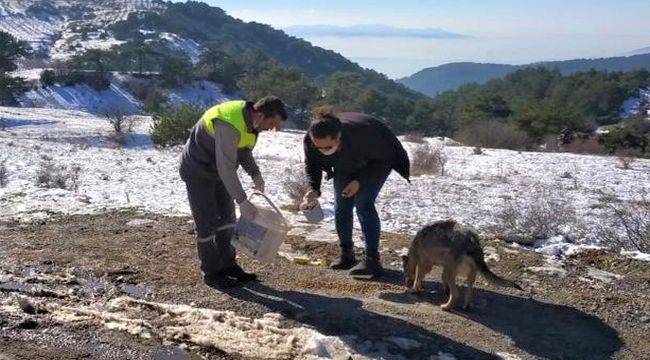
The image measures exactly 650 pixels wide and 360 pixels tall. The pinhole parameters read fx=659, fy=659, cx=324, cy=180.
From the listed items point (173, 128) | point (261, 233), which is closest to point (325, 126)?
point (261, 233)

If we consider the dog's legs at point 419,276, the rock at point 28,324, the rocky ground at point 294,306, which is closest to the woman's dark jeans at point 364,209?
the rocky ground at point 294,306

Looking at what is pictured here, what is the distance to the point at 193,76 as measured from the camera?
2434 inches

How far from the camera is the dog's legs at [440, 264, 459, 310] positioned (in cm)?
537

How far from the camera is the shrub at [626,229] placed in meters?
8.87

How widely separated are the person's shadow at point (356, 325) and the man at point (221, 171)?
0.32m

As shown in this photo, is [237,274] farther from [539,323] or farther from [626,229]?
[626,229]

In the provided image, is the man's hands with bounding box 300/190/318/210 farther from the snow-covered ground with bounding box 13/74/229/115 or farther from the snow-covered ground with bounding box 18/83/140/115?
the snow-covered ground with bounding box 18/83/140/115

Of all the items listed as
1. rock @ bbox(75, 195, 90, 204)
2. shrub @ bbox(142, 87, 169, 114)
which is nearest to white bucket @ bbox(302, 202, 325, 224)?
rock @ bbox(75, 195, 90, 204)

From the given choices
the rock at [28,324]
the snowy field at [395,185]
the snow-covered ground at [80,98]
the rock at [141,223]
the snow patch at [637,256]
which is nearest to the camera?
the rock at [28,324]

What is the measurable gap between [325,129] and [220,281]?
5.59ft

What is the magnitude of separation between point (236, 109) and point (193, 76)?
58.5 meters

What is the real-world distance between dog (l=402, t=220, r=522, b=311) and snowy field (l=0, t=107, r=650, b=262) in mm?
2357

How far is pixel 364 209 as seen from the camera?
6055 mm

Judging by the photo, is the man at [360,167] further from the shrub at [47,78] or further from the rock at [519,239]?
the shrub at [47,78]
